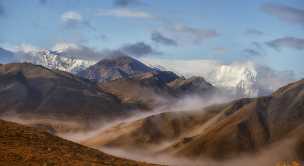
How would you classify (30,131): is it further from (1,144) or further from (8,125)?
(1,144)

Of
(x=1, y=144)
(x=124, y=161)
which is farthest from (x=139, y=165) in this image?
(x=1, y=144)

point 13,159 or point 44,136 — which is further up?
point 44,136

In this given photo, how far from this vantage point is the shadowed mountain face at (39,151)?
61.7m

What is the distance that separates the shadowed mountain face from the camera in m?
61.7

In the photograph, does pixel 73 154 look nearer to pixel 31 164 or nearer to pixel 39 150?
pixel 39 150

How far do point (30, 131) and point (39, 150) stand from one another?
1133 centimetres

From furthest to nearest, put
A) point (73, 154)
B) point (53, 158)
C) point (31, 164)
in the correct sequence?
1. point (73, 154)
2. point (53, 158)
3. point (31, 164)

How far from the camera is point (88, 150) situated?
7750 centimetres

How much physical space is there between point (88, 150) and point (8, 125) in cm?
1211

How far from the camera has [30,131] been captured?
→ 78.6 m

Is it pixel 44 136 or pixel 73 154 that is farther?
pixel 44 136

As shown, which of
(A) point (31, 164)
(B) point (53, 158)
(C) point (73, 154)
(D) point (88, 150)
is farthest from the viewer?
(D) point (88, 150)

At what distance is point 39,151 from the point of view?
67125mm

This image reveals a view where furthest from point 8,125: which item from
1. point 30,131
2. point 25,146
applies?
point 25,146
